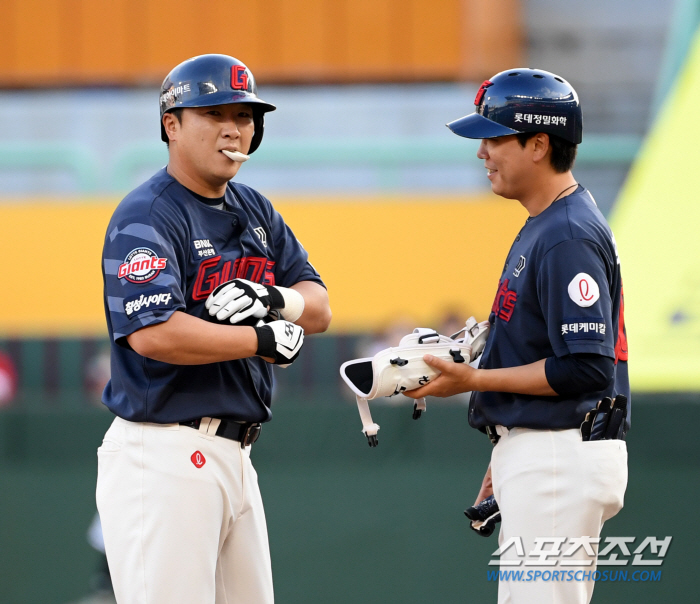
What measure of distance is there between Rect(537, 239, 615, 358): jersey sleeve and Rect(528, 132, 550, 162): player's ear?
1.09 feet

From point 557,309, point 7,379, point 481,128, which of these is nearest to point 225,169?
point 481,128

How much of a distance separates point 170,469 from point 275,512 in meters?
2.37

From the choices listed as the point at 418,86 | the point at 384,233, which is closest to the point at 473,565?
the point at 384,233

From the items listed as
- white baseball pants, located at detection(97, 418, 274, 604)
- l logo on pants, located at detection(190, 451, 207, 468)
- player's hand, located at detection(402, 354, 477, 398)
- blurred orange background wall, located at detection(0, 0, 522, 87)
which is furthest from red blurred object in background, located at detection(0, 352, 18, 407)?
player's hand, located at detection(402, 354, 477, 398)

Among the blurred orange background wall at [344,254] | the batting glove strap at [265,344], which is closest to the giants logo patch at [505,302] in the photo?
the batting glove strap at [265,344]

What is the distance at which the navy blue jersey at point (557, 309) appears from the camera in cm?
265

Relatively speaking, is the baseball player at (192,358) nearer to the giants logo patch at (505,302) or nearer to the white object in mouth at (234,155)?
the white object in mouth at (234,155)

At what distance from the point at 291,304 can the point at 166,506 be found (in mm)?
704

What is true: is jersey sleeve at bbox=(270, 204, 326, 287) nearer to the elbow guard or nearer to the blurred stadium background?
the elbow guard

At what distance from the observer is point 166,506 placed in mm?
2715

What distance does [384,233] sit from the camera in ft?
35.9

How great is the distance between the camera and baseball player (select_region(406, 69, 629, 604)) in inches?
105

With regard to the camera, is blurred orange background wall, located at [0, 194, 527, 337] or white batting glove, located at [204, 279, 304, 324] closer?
white batting glove, located at [204, 279, 304, 324]

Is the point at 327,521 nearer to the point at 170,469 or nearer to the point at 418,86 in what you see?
the point at 170,469
